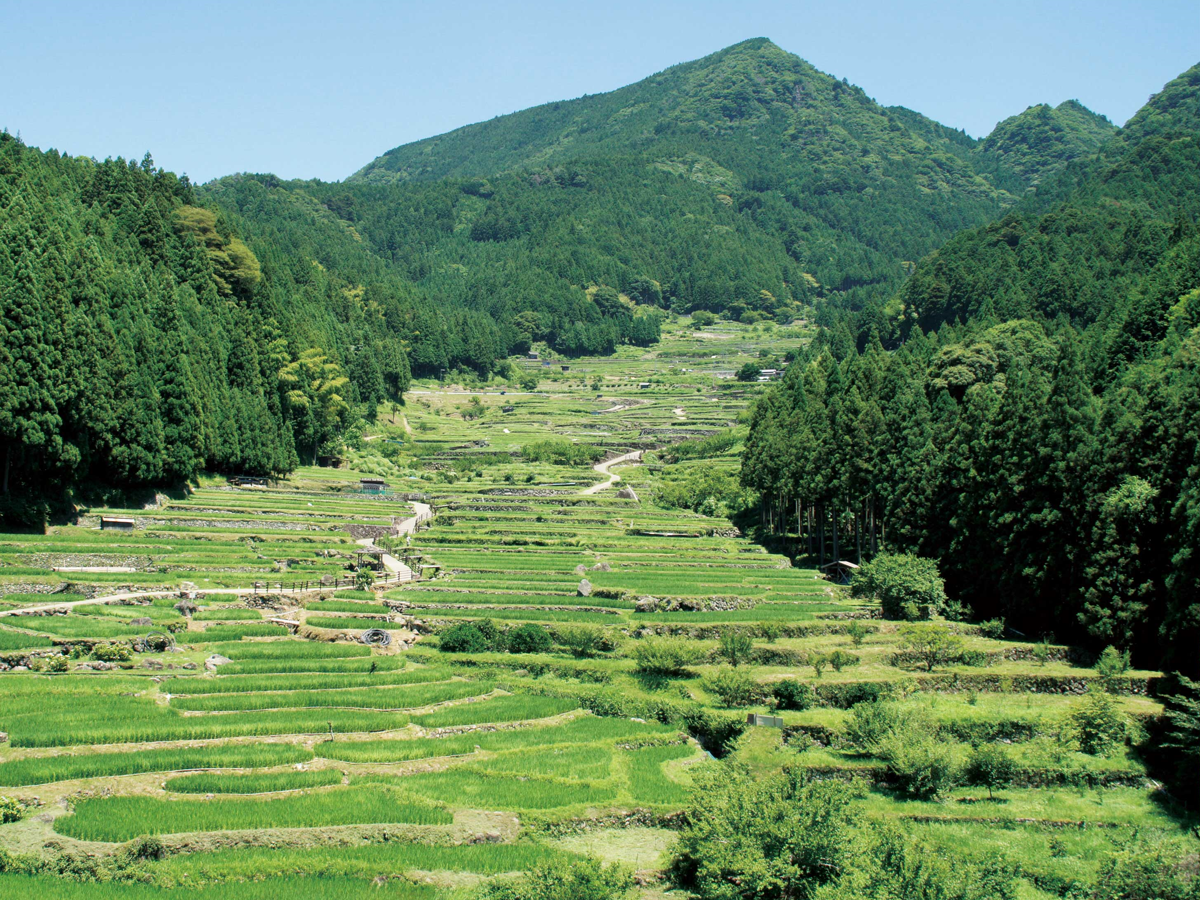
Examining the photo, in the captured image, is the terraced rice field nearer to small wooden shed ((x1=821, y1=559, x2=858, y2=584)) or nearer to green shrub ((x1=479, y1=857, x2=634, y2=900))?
green shrub ((x1=479, y1=857, x2=634, y2=900))

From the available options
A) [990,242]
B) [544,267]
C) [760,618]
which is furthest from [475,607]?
[544,267]

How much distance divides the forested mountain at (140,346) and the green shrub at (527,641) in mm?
22810

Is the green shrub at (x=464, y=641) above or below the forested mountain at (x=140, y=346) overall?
below

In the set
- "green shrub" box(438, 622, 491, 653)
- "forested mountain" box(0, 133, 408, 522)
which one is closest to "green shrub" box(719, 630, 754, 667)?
"green shrub" box(438, 622, 491, 653)

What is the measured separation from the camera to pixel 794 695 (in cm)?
2761

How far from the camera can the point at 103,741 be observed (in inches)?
822

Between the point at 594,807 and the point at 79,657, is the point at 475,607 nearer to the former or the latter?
the point at 79,657

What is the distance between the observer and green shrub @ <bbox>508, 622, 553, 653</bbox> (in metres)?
32.7

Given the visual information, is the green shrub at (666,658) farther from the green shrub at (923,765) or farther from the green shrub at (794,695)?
the green shrub at (923,765)

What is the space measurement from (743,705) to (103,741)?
16132 mm

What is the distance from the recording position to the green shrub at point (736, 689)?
28.0 meters

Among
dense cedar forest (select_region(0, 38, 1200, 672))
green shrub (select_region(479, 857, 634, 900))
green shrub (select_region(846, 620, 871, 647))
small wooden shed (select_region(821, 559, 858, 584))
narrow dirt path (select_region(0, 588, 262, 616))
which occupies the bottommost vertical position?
small wooden shed (select_region(821, 559, 858, 584))

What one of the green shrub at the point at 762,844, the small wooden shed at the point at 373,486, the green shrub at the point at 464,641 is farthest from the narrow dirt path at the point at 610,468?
the green shrub at the point at 762,844

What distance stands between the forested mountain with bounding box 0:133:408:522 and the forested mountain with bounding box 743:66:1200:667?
32313mm
